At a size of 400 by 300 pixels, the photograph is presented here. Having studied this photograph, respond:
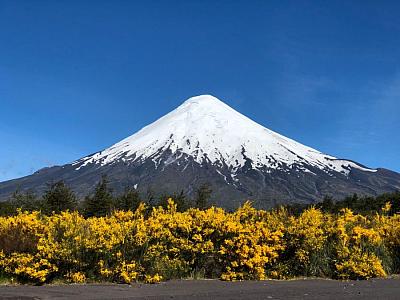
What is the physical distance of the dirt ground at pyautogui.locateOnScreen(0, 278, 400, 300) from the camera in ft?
24.6

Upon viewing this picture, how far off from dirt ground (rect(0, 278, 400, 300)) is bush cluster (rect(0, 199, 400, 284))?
43 cm

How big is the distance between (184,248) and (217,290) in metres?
1.48

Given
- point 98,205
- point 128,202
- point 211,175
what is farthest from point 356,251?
point 211,175

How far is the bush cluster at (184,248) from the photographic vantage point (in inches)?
345

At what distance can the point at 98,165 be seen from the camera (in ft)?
599

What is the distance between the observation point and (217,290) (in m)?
8.10

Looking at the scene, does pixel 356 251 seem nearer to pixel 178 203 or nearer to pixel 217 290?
pixel 217 290

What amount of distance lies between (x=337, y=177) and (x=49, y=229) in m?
181

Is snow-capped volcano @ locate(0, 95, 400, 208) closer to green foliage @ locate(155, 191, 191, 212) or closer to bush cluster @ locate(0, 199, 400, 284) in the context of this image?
green foliage @ locate(155, 191, 191, 212)

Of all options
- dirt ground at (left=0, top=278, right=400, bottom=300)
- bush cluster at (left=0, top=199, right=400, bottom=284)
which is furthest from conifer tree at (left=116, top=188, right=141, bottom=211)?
dirt ground at (left=0, top=278, right=400, bottom=300)

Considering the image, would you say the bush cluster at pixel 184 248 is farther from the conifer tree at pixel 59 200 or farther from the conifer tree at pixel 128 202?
the conifer tree at pixel 128 202

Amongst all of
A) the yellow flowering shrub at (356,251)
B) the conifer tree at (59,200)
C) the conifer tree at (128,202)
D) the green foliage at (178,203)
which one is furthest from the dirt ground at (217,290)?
the conifer tree at (128,202)

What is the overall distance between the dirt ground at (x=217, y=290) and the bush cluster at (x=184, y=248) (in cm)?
43

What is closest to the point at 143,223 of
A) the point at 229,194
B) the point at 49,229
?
the point at 49,229
